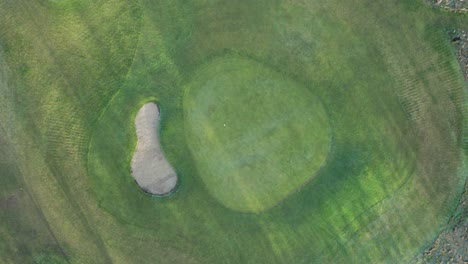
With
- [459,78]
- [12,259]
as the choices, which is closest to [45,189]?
[12,259]

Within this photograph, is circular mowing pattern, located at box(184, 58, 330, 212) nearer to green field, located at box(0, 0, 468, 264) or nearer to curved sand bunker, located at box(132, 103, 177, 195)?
green field, located at box(0, 0, 468, 264)

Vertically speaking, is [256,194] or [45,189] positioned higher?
[45,189]

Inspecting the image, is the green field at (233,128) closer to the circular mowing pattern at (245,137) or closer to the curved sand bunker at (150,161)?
the circular mowing pattern at (245,137)

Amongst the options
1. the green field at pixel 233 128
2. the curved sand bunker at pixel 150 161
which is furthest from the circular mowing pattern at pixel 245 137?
the curved sand bunker at pixel 150 161

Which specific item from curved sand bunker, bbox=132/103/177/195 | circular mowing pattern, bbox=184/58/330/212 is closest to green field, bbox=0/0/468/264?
circular mowing pattern, bbox=184/58/330/212

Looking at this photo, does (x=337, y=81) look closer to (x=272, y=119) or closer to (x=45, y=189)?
(x=272, y=119)
